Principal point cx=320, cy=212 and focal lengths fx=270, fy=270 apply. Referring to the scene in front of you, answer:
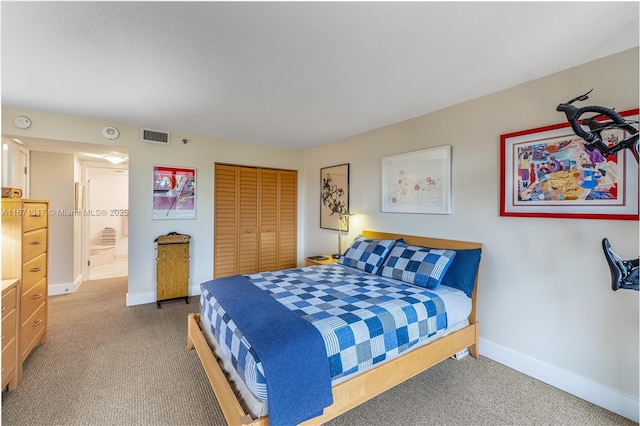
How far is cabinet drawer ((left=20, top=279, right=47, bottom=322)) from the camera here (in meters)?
2.11

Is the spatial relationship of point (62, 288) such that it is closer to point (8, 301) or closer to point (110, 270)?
point (110, 270)

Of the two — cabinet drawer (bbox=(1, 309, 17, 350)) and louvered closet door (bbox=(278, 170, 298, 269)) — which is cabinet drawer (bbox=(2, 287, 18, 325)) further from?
louvered closet door (bbox=(278, 170, 298, 269))

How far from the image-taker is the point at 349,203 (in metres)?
3.95

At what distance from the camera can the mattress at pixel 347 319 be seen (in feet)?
4.88

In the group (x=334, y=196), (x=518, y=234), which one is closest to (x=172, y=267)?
(x=334, y=196)

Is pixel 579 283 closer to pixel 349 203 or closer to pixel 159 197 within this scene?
pixel 349 203

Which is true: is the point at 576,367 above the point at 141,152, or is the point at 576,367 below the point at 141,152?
below

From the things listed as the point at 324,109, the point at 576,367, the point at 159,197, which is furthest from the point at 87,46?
the point at 576,367

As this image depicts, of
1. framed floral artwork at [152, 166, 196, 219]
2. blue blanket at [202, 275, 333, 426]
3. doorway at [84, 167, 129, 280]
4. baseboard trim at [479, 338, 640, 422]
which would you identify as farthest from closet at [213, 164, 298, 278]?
doorway at [84, 167, 129, 280]

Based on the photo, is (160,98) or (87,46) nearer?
(87,46)

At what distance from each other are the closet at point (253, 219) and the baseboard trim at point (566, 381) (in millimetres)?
3234

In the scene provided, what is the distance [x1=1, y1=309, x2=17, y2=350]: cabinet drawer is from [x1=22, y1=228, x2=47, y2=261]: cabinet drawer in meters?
0.44

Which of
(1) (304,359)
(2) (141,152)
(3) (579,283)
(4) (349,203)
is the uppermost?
(2) (141,152)

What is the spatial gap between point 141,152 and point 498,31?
3965mm
